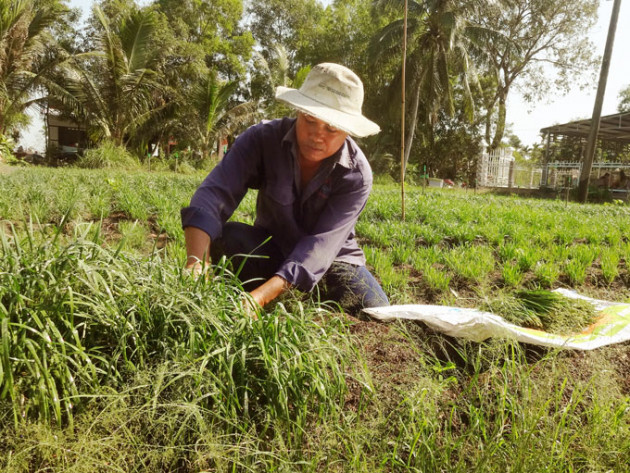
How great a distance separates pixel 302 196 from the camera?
2096 millimetres

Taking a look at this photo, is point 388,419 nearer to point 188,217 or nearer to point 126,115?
point 188,217

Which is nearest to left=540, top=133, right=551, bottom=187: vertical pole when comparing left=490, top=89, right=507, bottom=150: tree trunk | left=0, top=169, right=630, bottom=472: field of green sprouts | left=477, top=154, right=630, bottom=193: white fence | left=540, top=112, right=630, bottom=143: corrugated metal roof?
left=477, top=154, right=630, bottom=193: white fence

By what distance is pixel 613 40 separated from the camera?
1195 centimetres

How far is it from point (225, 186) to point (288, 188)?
30 cm

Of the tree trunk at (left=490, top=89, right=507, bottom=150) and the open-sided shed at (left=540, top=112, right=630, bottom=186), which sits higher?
the tree trunk at (left=490, top=89, right=507, bottom=150)

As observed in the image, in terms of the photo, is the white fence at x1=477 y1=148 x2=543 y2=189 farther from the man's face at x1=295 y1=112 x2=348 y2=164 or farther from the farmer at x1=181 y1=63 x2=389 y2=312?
the man's face at x1=295 y1=112 x2=348 y2=164

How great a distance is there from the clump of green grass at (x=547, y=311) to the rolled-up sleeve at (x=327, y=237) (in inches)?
28.0

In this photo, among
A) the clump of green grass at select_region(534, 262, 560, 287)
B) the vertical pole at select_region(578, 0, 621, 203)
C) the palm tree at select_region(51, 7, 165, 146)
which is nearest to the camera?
the clump of green grass at select_region(534, 262, 560, 287)

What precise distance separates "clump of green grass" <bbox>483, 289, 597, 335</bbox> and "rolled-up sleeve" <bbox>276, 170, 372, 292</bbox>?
2.34 feet

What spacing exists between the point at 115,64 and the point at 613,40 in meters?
14.6

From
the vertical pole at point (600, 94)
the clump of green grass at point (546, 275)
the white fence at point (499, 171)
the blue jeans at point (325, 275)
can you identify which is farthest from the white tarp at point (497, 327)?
the white fence at point (499, 171)

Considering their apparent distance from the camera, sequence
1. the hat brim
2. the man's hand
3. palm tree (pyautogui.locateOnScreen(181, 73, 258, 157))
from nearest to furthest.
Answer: the man's hand, the hat brim, palm tree (pyautogui.locateOnScreen(181, 73, 258, 157))

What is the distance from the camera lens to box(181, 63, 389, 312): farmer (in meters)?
1.72

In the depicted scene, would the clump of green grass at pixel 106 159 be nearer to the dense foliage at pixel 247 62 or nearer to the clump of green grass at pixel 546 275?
the dense foliage at pixel 247 62
